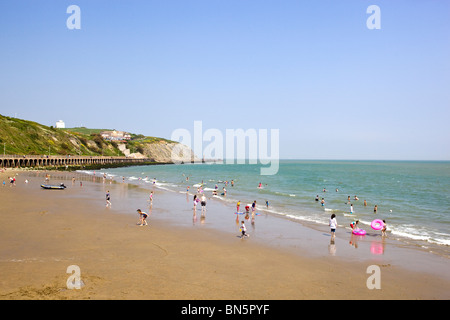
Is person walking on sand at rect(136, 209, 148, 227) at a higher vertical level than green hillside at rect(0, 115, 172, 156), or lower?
lower

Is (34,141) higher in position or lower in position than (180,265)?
higher

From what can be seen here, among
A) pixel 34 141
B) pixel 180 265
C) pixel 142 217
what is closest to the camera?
pixel 180 265

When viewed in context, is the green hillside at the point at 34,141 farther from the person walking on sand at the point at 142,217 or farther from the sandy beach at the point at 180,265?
the sandy beach at the point at 180,265

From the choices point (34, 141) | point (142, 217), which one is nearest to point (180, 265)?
point (142, 217)

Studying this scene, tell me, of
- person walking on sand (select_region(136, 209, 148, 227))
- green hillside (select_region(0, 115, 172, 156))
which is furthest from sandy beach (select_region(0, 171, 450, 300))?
green hillside (select_region(0, 115, 172, 156))

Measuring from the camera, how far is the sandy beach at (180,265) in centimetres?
1150

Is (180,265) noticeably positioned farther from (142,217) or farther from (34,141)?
(34,141)

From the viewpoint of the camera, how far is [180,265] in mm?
14359

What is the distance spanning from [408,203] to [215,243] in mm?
35434

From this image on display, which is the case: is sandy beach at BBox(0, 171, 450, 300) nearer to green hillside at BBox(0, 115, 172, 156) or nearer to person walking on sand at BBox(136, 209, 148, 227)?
person walking on sand at BBox(136, 209, 148, 227)

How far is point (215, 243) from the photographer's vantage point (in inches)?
748

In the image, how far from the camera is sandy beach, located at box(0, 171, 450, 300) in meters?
11.5

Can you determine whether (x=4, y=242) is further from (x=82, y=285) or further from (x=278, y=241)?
(x=278, y=241)
